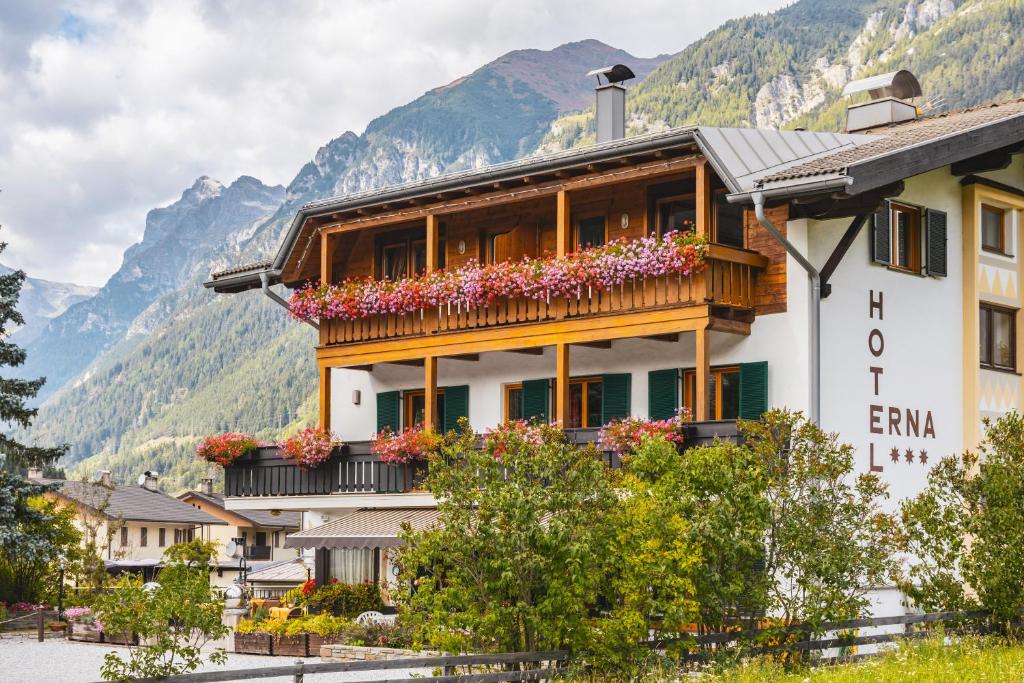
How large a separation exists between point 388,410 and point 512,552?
15221mm

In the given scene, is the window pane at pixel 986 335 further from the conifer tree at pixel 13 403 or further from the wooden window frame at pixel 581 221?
the conifer tree at pixel 13 403

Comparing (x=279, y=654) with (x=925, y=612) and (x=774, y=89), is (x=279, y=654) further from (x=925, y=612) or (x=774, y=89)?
(x=774, y=89)

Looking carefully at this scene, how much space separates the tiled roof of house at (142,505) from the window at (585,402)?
54936mm

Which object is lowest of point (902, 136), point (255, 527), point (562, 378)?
point (255, 527)

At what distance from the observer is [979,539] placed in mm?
19281

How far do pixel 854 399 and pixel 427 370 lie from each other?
818 centimetres

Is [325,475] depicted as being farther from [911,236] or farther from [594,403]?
[911,236]

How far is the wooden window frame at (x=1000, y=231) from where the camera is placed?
26.7m

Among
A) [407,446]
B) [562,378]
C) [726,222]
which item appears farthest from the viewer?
[407,446]

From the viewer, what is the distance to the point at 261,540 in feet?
323

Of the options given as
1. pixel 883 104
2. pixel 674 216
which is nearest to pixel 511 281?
pixel 674 216

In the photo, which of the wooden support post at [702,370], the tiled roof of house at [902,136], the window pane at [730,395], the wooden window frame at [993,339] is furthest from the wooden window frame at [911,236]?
the wooden support post at [702,370]

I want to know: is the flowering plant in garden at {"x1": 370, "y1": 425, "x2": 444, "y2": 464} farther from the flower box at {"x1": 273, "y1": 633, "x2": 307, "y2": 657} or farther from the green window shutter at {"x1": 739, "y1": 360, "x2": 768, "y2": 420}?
the green window shutter at {"x1": 739, "y1": 360, "x2": 768, "y2": 420}

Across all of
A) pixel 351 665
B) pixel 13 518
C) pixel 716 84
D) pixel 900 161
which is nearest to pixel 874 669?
pixel 351 665
